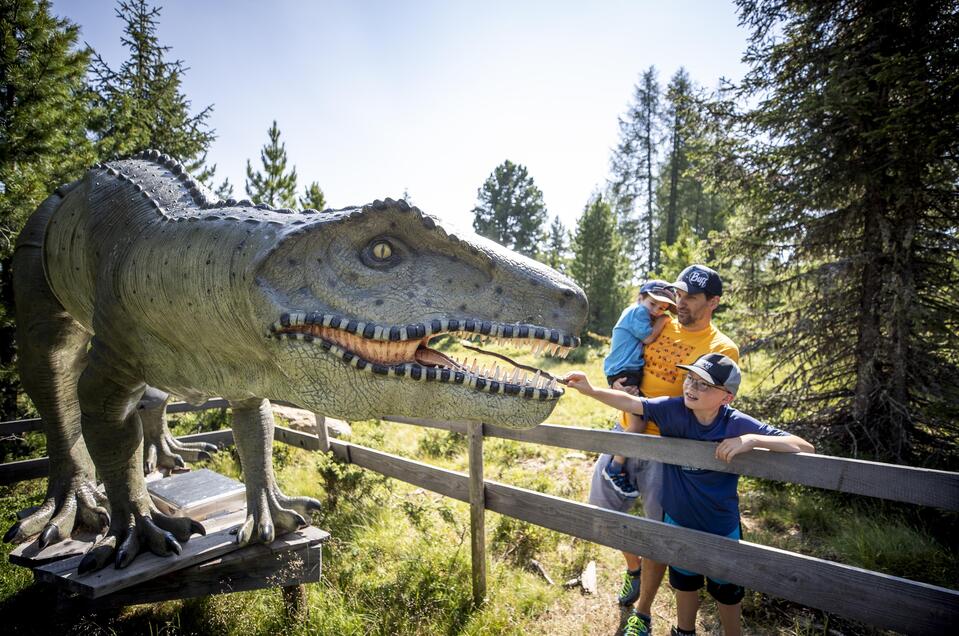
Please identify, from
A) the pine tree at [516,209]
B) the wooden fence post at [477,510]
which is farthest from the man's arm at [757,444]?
the pine tree at [516,209]

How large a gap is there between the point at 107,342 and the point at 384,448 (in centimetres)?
510

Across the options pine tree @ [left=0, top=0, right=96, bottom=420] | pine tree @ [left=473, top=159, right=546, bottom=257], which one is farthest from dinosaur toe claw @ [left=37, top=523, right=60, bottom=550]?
pine tree @ [left=473, top=159, right=546, bottom=257]

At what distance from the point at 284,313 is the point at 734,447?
2.02 meters

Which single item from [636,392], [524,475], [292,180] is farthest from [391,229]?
[292,180]

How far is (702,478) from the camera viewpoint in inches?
100

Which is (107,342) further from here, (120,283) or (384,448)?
(384,448)

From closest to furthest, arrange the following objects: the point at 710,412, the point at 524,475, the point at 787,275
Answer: the point at 710,412 < the point at 524,475 < the point at 787,275

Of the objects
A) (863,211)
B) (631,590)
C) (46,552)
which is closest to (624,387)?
(631,590)

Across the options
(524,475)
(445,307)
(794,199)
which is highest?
(794,199)

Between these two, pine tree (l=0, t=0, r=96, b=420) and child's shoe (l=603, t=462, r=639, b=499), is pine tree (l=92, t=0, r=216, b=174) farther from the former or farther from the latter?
child's shoe (l=603, t=462, r=639, b=499)

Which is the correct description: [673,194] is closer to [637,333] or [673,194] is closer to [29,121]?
[637,333]

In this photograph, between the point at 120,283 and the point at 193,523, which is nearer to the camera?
the point at 120,283

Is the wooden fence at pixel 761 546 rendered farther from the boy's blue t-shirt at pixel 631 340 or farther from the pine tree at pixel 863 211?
the pine tree at pixel 863 211

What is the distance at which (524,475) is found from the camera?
240 inches
